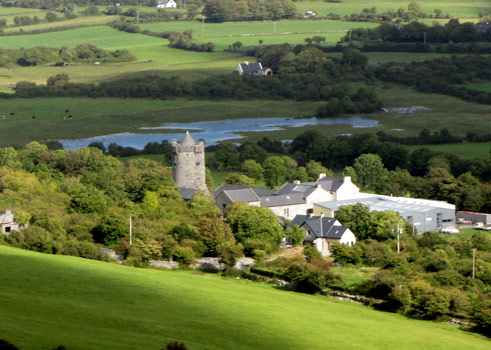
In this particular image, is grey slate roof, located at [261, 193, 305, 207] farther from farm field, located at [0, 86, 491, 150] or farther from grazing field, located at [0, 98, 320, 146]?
grazing field, located at [0, 98, 320, 146]

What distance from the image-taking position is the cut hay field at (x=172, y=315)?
129 ft

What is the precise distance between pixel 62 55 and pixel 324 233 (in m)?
125

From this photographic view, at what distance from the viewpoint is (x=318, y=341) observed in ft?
146

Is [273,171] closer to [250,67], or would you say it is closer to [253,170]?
[253,170]

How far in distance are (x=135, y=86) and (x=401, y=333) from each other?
113 metres

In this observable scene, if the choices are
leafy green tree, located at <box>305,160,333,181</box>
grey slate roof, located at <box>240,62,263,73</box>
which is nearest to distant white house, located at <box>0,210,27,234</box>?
leafy green tree, located at <box>305,160,333,181</box>

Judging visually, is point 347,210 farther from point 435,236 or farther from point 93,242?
point 93,242

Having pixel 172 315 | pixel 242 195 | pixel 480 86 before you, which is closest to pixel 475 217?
pixel 242 195

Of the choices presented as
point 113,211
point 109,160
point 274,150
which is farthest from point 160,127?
point 113,211

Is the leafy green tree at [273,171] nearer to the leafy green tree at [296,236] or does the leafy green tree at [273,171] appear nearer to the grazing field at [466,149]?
the leafy green tree at [296,236]

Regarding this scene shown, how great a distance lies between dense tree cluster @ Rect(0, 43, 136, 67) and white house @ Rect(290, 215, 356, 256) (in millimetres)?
119317

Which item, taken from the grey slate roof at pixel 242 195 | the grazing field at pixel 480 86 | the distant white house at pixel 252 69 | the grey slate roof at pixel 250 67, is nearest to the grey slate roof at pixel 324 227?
the grey slate roof at pixel 242 195

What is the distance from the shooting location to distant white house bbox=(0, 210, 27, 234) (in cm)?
6358

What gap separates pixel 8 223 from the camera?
6375cm
